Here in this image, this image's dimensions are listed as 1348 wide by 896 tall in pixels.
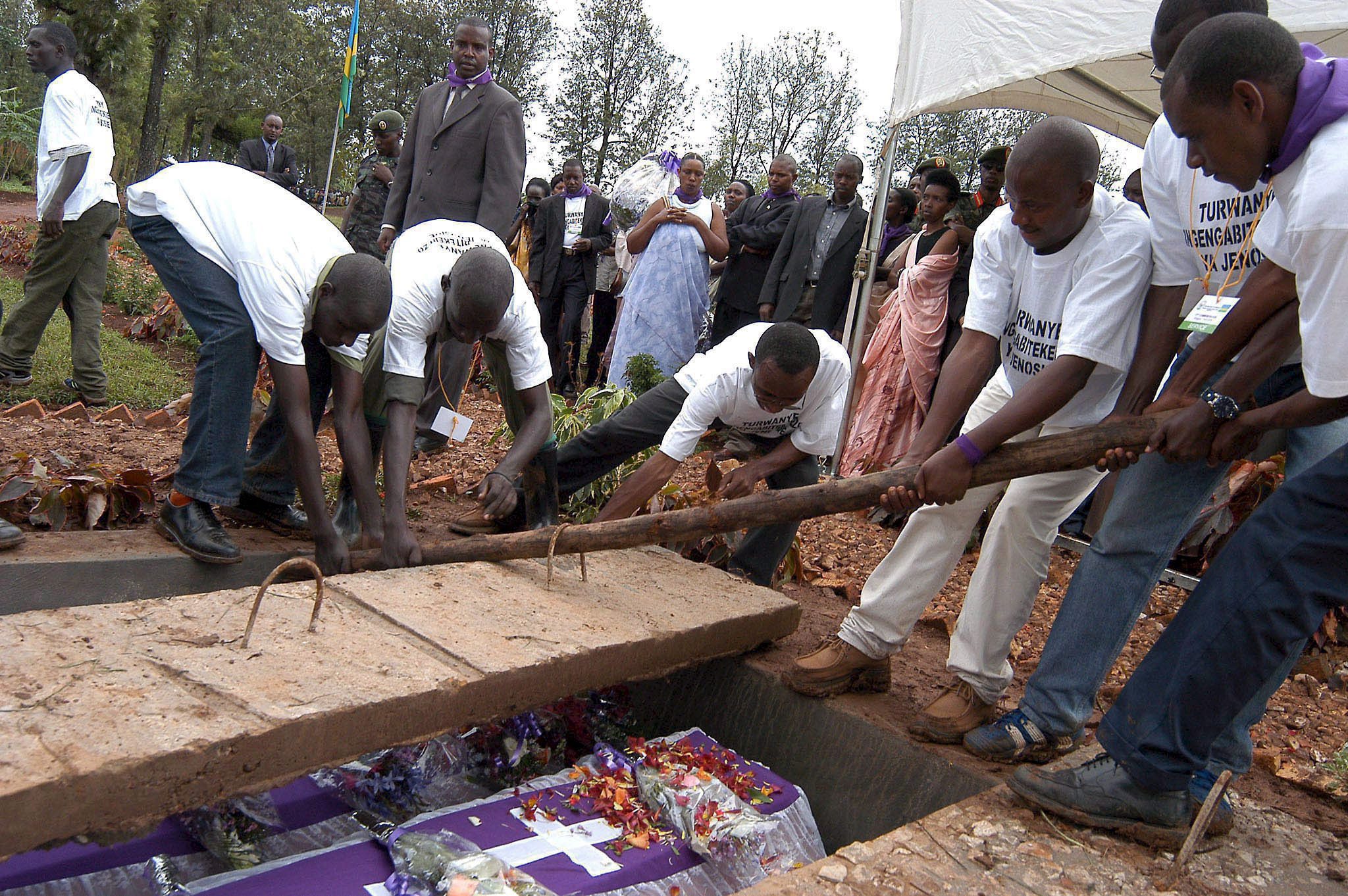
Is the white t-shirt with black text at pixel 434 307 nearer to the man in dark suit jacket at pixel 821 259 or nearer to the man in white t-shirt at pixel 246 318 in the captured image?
the man in white t-shirt at pixel 246 318

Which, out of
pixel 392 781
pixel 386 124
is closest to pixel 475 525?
pixel 392 781

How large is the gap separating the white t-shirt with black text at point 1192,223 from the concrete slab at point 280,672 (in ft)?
5.35

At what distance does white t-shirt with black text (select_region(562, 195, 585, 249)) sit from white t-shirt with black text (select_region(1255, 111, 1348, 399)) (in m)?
6.31

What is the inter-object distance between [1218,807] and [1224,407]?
0.91 m

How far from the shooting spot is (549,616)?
278cm

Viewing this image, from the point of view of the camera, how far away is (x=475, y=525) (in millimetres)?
4145

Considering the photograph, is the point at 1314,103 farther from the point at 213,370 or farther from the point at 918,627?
the point at 213,370

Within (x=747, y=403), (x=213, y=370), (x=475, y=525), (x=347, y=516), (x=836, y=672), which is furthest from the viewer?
(x=475, y=525)

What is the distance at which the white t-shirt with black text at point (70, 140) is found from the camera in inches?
198

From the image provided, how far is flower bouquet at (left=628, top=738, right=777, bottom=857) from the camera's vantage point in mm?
2477

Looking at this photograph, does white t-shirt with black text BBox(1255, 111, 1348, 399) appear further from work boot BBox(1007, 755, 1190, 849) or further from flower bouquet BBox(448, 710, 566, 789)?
flower bouquet BBox(448, 710, 566, 789)

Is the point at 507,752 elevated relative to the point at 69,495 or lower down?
lower down

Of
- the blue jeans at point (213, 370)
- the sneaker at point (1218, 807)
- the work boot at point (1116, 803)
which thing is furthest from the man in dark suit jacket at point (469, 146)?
the sneaker at point (1218, 807)

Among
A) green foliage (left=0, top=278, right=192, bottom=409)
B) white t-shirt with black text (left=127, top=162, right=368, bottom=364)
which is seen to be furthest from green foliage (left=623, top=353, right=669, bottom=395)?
green foliage (left=0, top=278, right=192, bottom=409)
